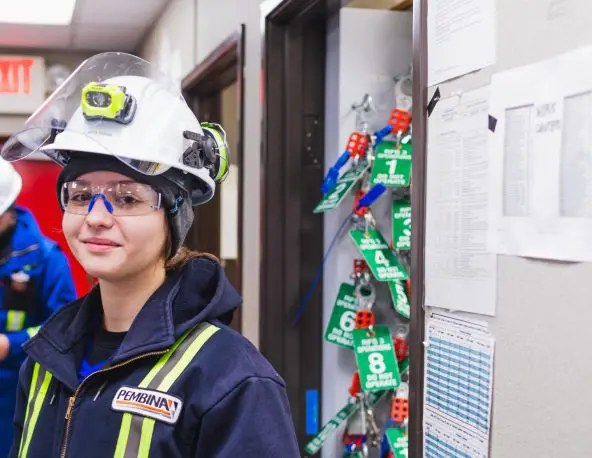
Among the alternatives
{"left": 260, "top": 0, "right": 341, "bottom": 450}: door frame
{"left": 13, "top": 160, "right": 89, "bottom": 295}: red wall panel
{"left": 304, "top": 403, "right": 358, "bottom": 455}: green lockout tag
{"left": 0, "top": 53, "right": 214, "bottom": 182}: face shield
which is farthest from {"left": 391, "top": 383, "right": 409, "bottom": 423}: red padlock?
{"left": 13, "top": 160, "right": 89, "bottom": 295}: red wall panel

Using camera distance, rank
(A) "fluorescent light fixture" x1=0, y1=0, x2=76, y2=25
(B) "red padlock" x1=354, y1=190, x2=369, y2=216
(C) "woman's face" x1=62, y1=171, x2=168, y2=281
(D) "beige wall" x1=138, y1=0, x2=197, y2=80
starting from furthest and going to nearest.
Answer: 1. (A) "fluorescent light fixture" x1=0, y1=0, x2=76, y2=25
2. (D) "beige wall" x1=138, y1=0, x2=197, y2=80
3. (B) "red padlock" x1=354, y1=190, x2=369, y2=216
4. (C) "woman's face" x1=62, y1=171, x2=168, y2=281

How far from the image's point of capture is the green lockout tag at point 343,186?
6.97 ft

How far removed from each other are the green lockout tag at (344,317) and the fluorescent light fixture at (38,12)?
308cm

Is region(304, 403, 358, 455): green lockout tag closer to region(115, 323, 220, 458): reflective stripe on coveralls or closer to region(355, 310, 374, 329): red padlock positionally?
region(355, 310, 374, 329): red padlock

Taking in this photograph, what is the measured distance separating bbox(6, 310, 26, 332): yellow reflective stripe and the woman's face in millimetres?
1113

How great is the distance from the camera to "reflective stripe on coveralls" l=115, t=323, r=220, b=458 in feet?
3.49

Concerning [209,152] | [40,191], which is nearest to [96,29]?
[40,191]

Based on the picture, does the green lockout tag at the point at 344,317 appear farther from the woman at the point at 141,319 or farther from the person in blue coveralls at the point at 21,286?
the woman at the point at 141,319

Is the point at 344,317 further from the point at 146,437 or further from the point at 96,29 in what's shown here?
the point at 96,29

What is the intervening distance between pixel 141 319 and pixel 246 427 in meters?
0.24

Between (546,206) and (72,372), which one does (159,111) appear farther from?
(546,206)

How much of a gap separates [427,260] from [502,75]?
0.38 meters

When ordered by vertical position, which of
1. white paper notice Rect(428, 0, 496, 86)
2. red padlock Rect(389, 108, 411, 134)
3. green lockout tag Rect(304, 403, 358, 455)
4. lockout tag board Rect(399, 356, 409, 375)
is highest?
white paper notice Rect(428, 0, 496, 86)

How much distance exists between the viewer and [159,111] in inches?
48.3
